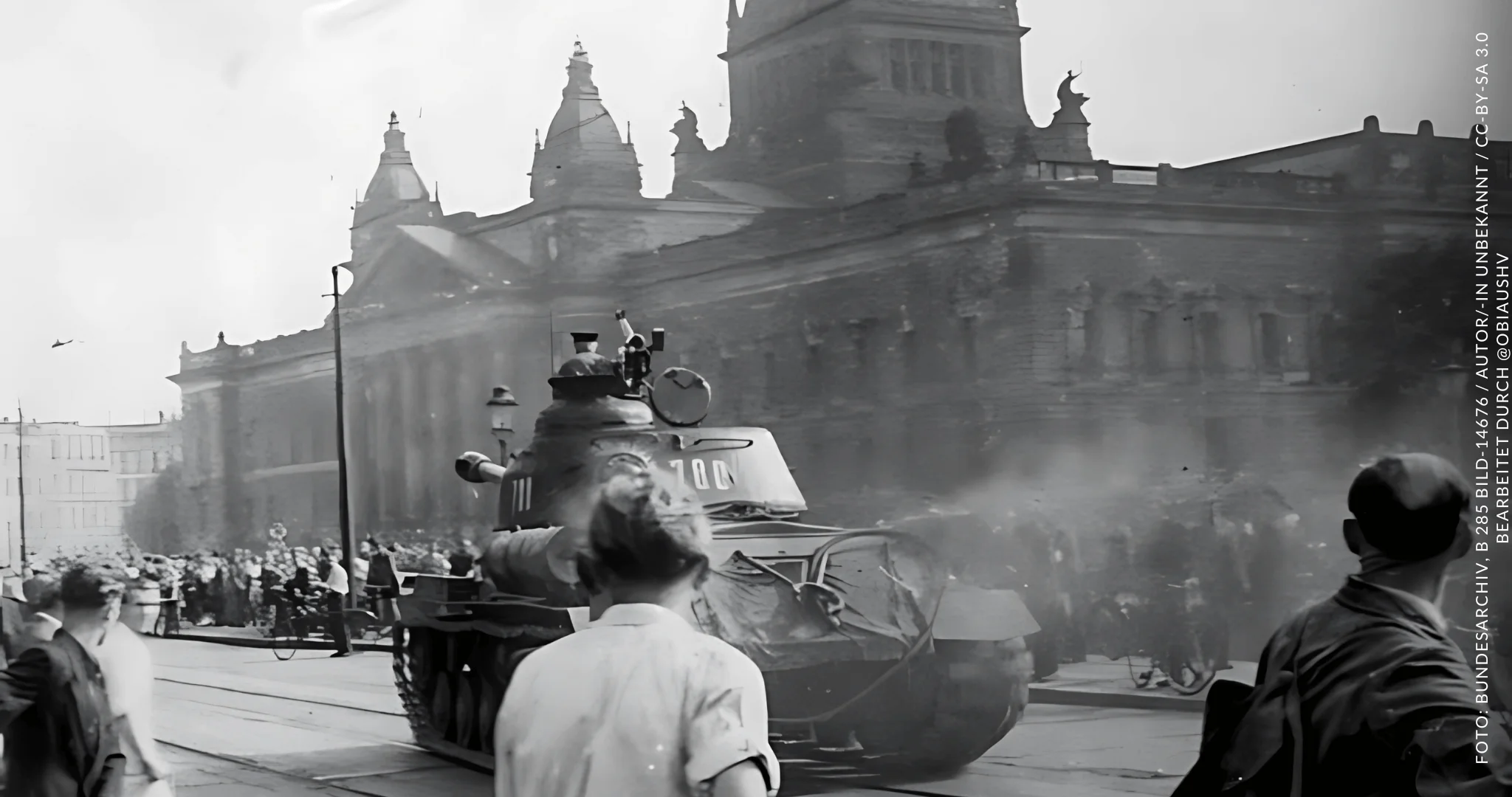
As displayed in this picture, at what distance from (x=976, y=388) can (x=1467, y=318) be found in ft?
6.94

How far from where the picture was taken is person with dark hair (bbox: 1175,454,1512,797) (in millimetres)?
2062

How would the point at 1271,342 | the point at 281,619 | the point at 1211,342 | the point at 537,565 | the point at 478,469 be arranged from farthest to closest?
1. the point at 281,619
2. the point at 478,469
3. the point at 537,565
4. the point at 1211,342
5. the point at 1271,342

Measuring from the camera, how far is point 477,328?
8.04 metres

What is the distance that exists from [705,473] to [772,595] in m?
0.70

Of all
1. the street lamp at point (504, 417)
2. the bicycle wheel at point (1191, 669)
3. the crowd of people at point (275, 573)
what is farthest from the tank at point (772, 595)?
the crowd of people at point (275, 573)

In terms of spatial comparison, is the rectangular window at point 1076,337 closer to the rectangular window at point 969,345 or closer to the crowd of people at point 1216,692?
the rectangular window at point 969,345

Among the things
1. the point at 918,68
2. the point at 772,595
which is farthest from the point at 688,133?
the point at 772,595

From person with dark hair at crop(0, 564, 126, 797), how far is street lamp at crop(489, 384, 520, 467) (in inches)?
132

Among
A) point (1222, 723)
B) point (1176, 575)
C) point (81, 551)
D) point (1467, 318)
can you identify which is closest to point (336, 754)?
point (81, 551)

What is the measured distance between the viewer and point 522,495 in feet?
20.4

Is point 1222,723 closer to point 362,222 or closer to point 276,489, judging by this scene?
point 362,222

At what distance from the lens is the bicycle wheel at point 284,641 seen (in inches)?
341

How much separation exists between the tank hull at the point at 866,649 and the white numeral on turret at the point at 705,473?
294mm

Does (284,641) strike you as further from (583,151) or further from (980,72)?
(980,72)
